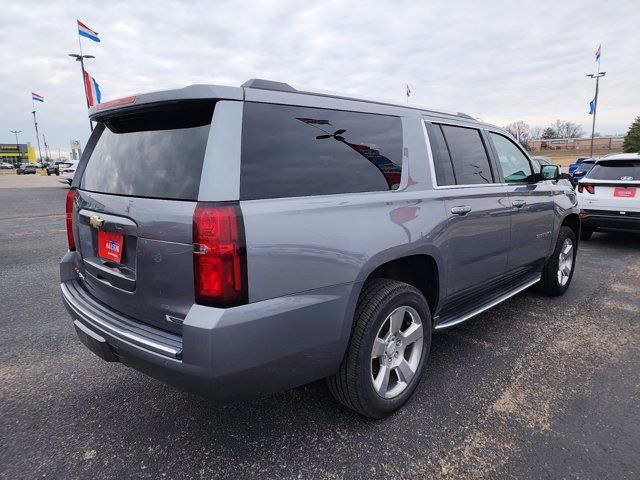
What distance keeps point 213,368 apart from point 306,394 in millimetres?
1191

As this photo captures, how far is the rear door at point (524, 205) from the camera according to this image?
3.73 metres

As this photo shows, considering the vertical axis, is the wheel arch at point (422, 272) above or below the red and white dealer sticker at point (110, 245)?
below

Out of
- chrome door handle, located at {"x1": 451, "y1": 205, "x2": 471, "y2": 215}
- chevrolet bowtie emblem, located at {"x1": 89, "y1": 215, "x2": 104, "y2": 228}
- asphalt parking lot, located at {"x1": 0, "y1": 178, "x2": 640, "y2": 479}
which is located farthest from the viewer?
chrome door handle, located at {"x1": 451, "y1": 205, "x2": 471, "y2": 215}

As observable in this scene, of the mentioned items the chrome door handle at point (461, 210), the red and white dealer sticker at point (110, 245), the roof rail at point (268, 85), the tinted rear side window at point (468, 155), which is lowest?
the red and white dealer sticker at point (110, 245)

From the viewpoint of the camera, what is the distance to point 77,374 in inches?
121

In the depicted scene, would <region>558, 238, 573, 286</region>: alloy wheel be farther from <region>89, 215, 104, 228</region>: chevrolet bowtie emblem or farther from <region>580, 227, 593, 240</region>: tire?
<region>89, 215, 104, 228</region>: chevrolet bowtie emblem

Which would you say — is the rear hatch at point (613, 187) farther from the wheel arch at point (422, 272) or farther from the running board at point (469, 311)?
the wheel arch at point (422, 272)

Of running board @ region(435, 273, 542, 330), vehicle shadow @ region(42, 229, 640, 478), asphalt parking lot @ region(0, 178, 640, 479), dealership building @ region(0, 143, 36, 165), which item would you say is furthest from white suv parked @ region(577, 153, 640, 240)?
dealership building @ region(0, 143, 36, 165)

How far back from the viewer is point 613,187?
739 centimetres

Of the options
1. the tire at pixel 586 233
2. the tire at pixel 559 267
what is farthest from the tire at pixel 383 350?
the tire at pixel 586 233

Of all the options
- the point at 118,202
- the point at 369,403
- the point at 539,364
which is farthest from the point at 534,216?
the point at 118,202

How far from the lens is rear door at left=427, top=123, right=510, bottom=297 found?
2.97 m

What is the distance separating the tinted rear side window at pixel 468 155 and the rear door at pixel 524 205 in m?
0.27

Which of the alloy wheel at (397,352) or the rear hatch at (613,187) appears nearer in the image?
the alloy wheel at (397,352)
